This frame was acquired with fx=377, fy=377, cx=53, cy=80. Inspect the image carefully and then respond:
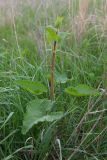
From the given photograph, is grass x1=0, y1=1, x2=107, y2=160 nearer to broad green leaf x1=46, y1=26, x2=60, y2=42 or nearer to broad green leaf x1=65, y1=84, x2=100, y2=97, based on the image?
broad green leaf x1=65, y1=84, x2=100, y2=97

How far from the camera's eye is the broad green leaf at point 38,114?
1.52m

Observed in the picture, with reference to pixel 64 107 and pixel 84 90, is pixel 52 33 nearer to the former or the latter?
pixel 84 90

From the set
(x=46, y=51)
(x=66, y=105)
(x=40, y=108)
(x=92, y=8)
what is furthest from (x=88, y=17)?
(x=40, y=108)

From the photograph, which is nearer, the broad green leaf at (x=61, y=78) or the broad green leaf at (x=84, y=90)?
the broad green leaf at (x=84, y=90)

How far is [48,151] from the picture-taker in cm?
162

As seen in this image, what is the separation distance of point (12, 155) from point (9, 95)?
1.11 feet

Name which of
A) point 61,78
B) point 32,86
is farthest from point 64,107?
point 32,86

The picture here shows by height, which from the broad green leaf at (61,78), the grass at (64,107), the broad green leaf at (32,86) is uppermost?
the broad green leaf at (32,86)

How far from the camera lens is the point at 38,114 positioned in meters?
1.58

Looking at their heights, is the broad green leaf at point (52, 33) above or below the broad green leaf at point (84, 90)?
above

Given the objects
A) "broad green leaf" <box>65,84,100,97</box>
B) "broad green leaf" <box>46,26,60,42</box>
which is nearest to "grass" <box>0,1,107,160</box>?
"broad green leaf" <box>65,84,100,97</box>

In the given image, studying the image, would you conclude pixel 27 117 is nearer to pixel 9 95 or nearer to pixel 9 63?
pixel 9 95

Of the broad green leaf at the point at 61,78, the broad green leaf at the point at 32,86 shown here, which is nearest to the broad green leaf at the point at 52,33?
the broad green leaf at the point at 32,86

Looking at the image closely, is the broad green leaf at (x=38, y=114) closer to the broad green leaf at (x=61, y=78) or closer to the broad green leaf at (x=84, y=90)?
the broad green leaf at (x=84, y=90)
